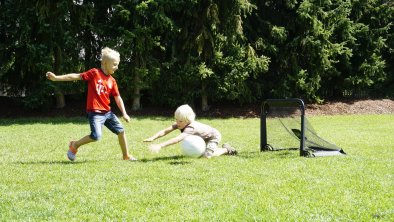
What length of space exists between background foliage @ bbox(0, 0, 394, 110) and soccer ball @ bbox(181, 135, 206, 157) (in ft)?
39.6

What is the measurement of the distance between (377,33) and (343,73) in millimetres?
2688

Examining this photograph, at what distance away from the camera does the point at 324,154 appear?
7.56 m

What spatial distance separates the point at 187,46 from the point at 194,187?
49.4 feet

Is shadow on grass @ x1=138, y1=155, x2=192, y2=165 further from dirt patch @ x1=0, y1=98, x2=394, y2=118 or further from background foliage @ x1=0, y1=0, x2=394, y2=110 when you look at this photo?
dirt patch @ x1=0, y1=98, x2=394, y2=118

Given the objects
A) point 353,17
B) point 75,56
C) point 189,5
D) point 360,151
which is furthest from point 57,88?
point 353,17

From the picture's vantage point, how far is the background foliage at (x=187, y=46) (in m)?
18.6

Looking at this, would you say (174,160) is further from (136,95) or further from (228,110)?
(228,110)

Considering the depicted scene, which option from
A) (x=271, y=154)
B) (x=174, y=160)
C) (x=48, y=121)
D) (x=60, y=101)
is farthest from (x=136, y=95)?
(x=174, y=160)

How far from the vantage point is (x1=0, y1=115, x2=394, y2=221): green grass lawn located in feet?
13.1

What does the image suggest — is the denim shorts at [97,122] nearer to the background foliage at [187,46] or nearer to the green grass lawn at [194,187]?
the green grass lawn at [194,187]

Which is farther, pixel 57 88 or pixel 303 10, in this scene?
pixel 303 10

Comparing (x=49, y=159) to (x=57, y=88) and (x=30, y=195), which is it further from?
→ (x=57, y=88)

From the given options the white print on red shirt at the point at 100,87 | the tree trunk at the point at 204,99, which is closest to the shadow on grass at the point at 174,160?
the white print on red shirt at the point at 100,87

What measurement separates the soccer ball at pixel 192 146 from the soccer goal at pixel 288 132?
1.77m
